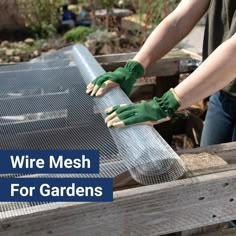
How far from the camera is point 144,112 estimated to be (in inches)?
63.9

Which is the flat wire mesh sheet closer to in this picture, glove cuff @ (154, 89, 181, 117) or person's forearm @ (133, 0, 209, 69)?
glove cuff @ (154, 89, 181, 117)

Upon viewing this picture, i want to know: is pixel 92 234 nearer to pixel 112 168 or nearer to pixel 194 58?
pixel 112 168

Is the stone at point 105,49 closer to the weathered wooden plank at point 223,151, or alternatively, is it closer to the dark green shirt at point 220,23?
the dark green shirt at point 220,23

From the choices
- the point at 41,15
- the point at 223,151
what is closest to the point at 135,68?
the point at 223,151

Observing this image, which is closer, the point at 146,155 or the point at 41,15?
the point at 146,155

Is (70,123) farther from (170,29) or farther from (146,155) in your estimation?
(170,29)

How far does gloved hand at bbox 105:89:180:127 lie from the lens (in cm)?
160

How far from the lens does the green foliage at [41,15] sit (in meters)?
7.90

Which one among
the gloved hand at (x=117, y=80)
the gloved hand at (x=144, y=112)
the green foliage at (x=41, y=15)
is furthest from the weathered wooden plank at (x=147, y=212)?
the green foliage at (x=41, y=15)

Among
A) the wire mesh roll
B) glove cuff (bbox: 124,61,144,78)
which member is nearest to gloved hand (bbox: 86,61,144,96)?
glove cuff (bbox: 124,61,144,78)

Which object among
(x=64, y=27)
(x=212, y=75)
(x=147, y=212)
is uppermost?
(x=212, y=75)

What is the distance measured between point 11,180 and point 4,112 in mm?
602

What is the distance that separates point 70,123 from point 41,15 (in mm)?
6628

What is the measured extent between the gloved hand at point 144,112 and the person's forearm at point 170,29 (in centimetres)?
54
